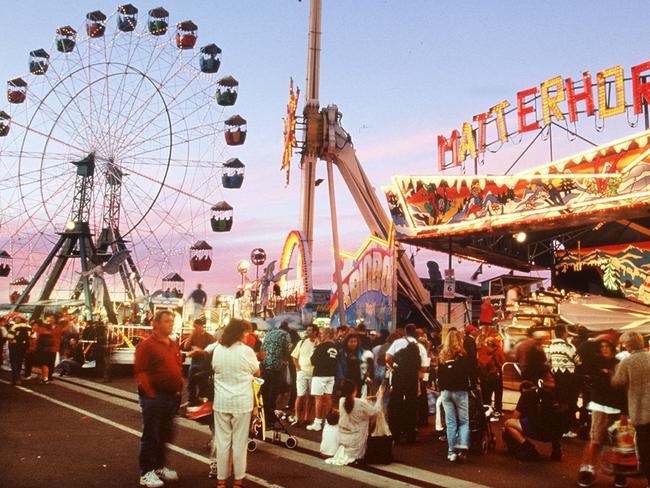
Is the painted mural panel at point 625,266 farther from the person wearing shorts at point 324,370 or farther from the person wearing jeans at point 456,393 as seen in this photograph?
the person wearing jeans at point 456,393

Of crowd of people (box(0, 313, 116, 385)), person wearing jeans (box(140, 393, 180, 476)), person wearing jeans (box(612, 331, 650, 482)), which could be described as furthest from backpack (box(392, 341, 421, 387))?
crowd of people (box(0, 313, 116, 385))

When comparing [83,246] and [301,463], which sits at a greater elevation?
[83,246]

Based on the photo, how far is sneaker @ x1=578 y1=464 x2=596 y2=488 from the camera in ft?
25.2

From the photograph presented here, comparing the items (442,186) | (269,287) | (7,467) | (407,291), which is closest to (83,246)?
(269,287)

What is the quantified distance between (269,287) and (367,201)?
6628 mm

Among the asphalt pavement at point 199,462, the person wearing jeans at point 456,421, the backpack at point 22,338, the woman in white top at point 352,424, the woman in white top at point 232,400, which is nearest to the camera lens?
the woman in white top at point 232,400

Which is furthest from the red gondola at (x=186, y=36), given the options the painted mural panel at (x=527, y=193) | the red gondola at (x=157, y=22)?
the painted mural panel at (x=527, y=193)

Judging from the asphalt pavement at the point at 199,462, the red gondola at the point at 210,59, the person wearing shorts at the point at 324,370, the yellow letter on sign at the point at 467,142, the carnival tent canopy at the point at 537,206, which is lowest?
the asphalt pavement at the point at 199,462

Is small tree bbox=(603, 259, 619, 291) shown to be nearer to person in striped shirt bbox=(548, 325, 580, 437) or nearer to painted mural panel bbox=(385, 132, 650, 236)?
painted mural panel bbox=(385, 132, 650, 236)

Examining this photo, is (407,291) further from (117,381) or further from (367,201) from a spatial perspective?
(117,381)

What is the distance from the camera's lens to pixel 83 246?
4084 centimetres

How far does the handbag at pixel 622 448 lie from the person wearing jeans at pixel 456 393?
189cm

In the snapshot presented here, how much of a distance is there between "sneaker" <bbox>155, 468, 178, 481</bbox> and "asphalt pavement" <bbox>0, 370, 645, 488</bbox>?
9 cm

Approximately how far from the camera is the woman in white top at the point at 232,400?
711 cm
